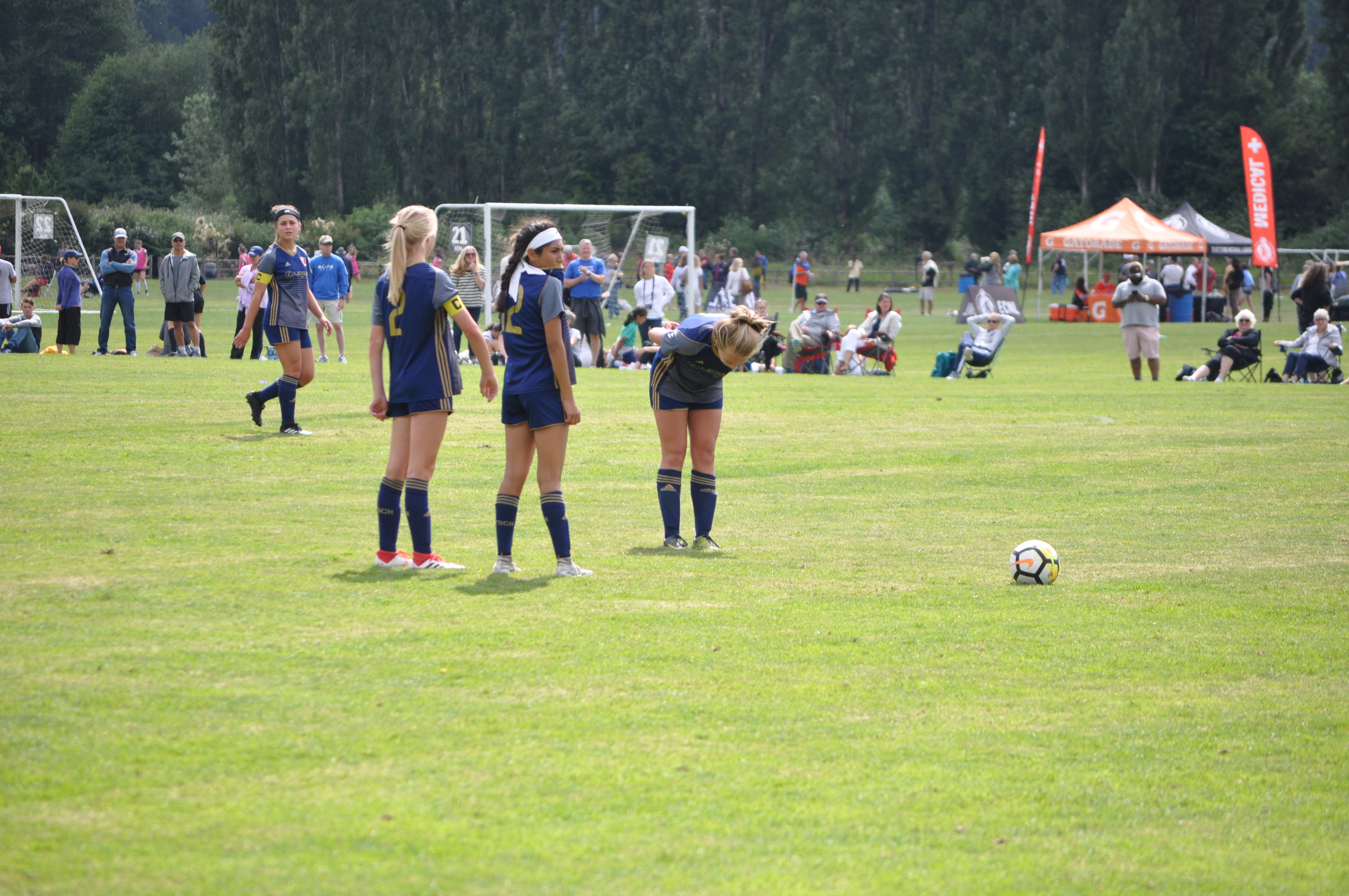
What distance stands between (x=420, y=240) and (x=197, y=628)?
7.70ft

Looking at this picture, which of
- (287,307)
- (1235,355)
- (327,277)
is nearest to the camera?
(287,307)

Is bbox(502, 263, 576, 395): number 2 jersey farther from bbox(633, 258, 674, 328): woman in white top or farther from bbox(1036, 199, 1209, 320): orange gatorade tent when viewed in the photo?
bbox(1036, 199, 1209, 320): orange gatorade tent

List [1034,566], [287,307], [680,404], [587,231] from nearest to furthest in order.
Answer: [1034,566]
[680,404]
[287,307]
[587,231]

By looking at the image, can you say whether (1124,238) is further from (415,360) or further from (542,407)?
(415,360)

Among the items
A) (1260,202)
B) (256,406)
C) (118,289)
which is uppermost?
(1260,202)

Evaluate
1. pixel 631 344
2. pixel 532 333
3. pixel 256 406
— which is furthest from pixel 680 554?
pixel 631 344

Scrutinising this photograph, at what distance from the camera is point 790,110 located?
70875 mm

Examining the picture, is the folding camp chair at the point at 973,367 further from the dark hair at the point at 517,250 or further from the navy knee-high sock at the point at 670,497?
the dark hair at the point at 517,250

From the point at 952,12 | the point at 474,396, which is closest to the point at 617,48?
the point at 952,12

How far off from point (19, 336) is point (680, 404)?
1761cm

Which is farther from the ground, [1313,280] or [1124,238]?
[1124,238]

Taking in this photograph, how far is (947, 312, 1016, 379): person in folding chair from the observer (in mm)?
22359

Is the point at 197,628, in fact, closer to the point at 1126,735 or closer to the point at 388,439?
the point at 1126,735

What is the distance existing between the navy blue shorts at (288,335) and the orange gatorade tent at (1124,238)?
94.3 ft
